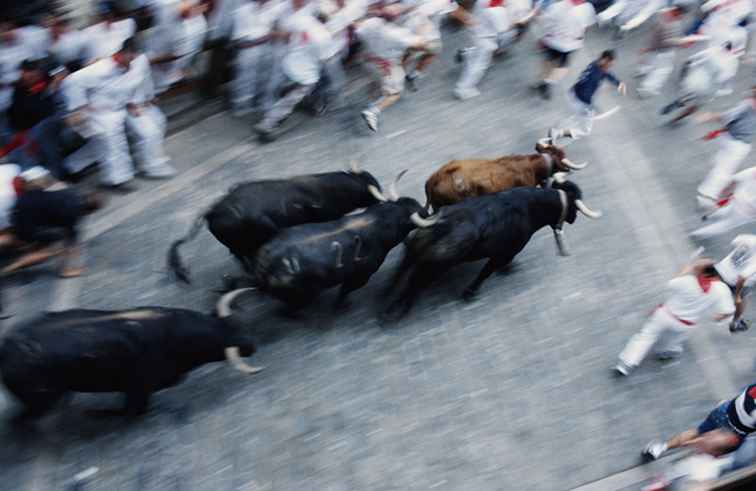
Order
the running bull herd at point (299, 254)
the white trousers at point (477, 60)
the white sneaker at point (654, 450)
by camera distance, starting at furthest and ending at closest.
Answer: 1. the white trousers at point (477, 60)
2. the white sneaker at point (654, 450)
3. the running bull herd at point (299, 254)

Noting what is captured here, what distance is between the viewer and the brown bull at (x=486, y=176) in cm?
812

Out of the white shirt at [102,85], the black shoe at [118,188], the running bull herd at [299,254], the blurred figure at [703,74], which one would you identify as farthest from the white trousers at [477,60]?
the black shoe at [118,188]

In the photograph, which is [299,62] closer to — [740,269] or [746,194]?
[746,194]

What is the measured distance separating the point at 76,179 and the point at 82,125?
2.52 ft

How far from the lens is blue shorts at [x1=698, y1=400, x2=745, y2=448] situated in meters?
6.38

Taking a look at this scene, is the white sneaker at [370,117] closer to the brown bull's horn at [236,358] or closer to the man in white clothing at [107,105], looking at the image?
the man in white clothing at [107,105]

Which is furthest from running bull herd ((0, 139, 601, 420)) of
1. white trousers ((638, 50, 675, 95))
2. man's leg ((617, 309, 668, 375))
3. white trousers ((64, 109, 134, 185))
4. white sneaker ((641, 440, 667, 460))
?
white trousers ((638, 50, 675, 95))

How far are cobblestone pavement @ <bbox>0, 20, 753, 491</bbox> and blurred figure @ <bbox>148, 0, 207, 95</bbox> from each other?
2.63 ft

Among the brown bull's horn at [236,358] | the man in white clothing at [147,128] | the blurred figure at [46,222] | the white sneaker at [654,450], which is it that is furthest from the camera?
the man in white clothing at [147,128]

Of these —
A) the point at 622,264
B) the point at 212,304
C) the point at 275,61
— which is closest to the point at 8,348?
the point at 212,304

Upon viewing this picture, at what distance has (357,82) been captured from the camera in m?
10.8

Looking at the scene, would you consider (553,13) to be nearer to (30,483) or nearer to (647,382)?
(647,382)

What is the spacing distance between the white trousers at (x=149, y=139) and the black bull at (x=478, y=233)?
3111 mm

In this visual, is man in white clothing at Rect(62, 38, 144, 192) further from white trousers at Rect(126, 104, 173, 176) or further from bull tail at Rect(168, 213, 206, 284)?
bull tail at Rect(168, 213, 206, 284)
